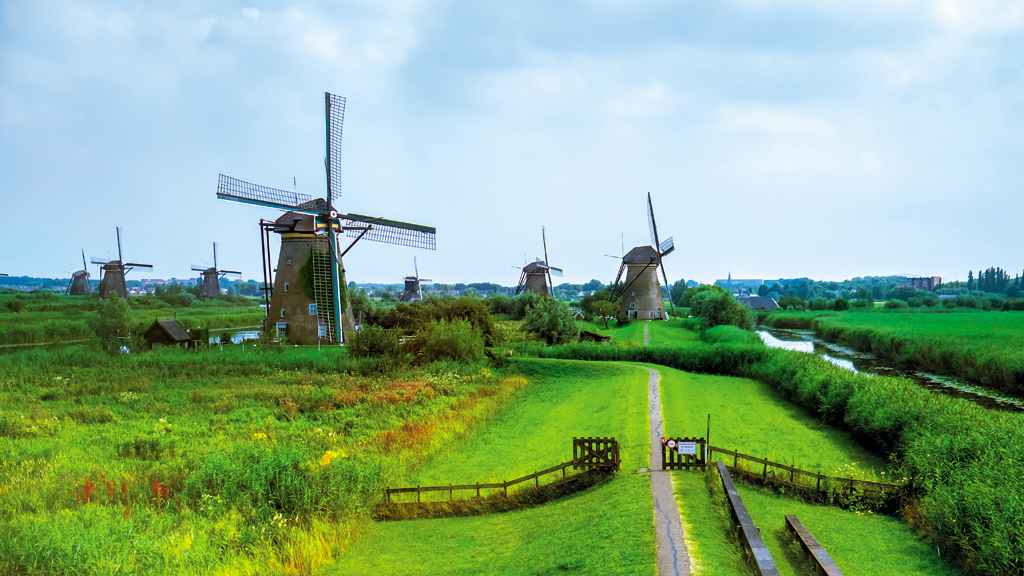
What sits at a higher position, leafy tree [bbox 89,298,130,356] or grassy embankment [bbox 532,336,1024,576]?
leafy tree [bbox 89,298,130,356]

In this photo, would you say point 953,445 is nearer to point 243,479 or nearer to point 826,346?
point 243,479

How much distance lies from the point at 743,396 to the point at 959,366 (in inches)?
645

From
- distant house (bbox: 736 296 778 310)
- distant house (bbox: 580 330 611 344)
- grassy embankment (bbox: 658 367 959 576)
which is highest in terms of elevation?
distant house (bbox: 736 296 778 310)

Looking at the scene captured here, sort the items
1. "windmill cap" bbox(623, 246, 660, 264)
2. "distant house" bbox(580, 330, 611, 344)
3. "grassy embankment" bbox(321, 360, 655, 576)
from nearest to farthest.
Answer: "grassy embankment" bbox(321, 360, 655, 576) < "distant house" bbox(580, 330, 611, 344) < "windmill cap" bbox(623, 246, 660, 264)

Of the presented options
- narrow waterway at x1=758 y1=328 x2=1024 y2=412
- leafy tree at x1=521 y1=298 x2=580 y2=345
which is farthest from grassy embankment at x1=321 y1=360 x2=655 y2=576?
leafy tree at x1=521 y1=298 x2=580 y2=345

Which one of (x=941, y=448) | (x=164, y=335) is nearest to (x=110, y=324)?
(x=164, y=335)

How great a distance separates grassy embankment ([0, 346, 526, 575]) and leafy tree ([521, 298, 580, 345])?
12422 millimetres

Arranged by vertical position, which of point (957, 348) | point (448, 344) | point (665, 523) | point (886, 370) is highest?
point (448, 344)

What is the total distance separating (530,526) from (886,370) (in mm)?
32939

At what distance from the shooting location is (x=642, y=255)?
58844mm

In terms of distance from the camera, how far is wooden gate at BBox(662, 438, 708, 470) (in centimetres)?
1220

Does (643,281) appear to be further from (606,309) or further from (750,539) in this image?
(750,539)

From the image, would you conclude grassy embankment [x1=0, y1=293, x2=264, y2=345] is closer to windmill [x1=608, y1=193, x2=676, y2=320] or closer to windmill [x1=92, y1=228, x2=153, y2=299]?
windmill [x1=92, y1=228, x2=153, y2=299]

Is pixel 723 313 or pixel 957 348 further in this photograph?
pixel 723 313
